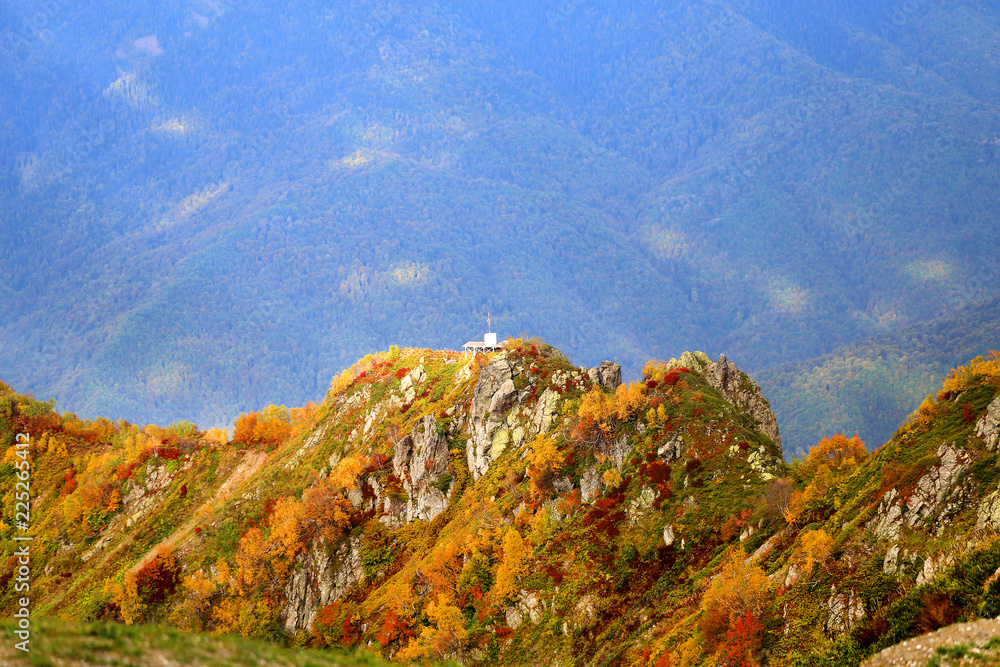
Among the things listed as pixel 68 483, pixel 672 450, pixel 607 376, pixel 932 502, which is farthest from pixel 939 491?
pixel 68 483

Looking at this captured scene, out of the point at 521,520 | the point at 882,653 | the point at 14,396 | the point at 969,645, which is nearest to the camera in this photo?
the point at 969,645

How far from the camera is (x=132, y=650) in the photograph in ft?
134

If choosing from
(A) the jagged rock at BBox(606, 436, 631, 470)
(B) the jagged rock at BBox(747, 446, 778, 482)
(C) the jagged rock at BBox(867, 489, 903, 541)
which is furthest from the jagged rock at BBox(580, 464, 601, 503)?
(C) the jagged rock at BBox(867, 489, 903, 541)

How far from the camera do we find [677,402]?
91.9m

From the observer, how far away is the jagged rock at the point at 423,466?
107438 mm

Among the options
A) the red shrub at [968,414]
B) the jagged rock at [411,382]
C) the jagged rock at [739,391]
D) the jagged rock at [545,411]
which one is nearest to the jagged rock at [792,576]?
the red shrub at [968,414]

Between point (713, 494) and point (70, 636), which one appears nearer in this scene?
point (70, 636)

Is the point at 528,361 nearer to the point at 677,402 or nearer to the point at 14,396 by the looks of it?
→ the point at 677,402

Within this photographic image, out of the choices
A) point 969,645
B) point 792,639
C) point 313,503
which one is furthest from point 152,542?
point 969,645

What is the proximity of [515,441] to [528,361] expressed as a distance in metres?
14.7

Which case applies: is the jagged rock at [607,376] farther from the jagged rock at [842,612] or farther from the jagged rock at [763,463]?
the jagged rock at [842,612]

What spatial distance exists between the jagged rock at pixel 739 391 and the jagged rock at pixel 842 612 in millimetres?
48897

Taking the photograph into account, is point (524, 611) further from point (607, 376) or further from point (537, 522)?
point (607, 376)

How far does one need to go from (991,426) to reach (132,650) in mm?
57197
